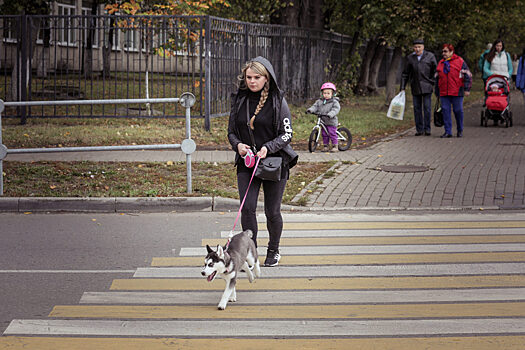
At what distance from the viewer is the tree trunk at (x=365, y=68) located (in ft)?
110

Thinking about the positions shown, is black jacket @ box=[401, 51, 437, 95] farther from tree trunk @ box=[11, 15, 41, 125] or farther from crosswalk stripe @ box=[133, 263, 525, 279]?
crosswalk stripe @ box=[133, 263, 525, 279]

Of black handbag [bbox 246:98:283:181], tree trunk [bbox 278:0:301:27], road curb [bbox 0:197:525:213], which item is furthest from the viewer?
tree trunk [bbox 278:0:301:27]

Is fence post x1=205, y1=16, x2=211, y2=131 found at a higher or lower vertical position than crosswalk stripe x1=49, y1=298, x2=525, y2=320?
higher

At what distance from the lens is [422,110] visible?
18516mm

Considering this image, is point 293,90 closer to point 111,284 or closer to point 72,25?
point 72,25

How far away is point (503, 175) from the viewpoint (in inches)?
469

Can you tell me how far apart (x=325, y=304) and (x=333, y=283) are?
0.60 meters

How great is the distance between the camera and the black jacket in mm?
17250

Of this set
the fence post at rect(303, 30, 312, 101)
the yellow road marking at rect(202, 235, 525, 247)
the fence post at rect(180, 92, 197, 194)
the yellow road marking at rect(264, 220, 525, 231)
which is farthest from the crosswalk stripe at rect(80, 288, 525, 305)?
the fence post at rect(303, 30, 312, 101)

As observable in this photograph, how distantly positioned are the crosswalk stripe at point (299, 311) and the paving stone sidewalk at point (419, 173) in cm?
414

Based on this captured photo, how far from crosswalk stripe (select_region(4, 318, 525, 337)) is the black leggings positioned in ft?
4.62

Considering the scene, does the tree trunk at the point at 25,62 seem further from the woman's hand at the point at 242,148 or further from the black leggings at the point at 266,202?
the woman's hand at the point at 242,148

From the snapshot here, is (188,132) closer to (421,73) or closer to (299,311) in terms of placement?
(299,311)

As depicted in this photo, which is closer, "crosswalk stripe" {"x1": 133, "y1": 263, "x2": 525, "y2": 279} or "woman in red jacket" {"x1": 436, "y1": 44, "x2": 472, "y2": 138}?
"crosswalk stripe" {"x1": 133, "y1": 263, "x2": 525, "y2": 279}
